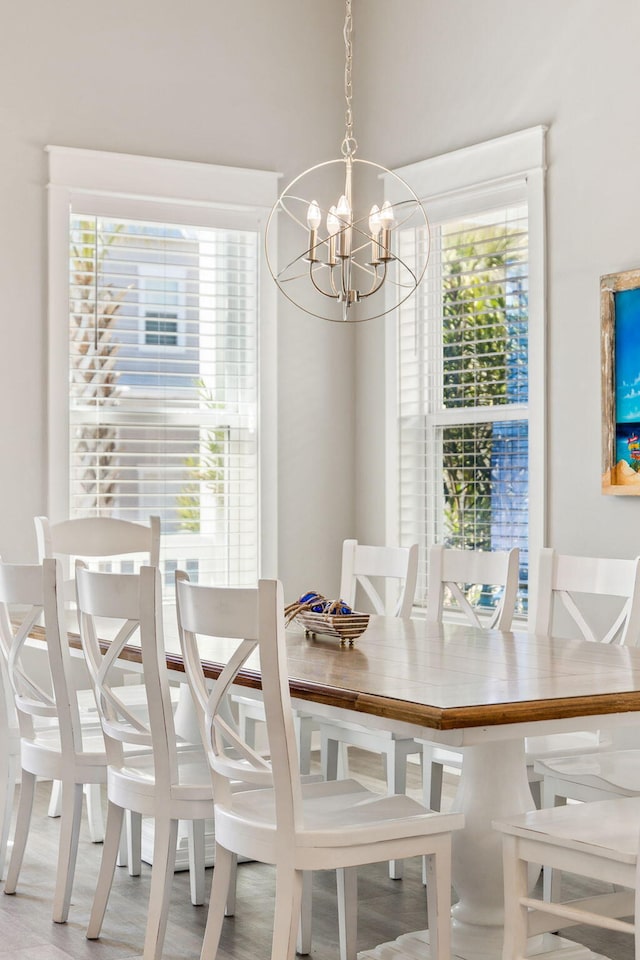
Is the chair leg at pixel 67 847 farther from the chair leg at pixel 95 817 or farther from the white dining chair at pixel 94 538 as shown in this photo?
the white dining chair at pixel 94 538

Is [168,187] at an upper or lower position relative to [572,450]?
upper

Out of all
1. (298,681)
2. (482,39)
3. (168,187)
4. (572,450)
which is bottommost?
(298,681)

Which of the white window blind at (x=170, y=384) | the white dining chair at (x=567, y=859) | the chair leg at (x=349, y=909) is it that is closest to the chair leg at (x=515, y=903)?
the white dining chair at (x=567, y=859)

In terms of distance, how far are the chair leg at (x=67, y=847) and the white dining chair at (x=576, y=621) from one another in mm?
1158

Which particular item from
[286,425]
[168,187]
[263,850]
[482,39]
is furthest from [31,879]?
[482,39]

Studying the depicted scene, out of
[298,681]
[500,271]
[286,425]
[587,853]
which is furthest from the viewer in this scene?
[286,425]

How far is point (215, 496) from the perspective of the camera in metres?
5.22

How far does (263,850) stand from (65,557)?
2.67 metres

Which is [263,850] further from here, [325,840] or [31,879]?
[31,879]

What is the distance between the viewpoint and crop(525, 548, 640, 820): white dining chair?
3014mm

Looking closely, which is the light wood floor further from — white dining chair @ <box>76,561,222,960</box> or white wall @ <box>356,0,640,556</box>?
white wall @ <box>356,0,640,556</box>

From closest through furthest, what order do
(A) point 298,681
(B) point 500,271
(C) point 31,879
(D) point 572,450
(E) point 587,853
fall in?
1. (E) point 587,853
2. (A) point 298,681
3. (C) point 31,879
4. (D) point 572,450
5. (B) point 500,271

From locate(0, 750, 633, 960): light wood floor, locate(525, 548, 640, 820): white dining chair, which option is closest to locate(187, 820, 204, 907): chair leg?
locate(0, 750, 633, 960): light wood floor

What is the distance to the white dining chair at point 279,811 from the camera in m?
2.23
